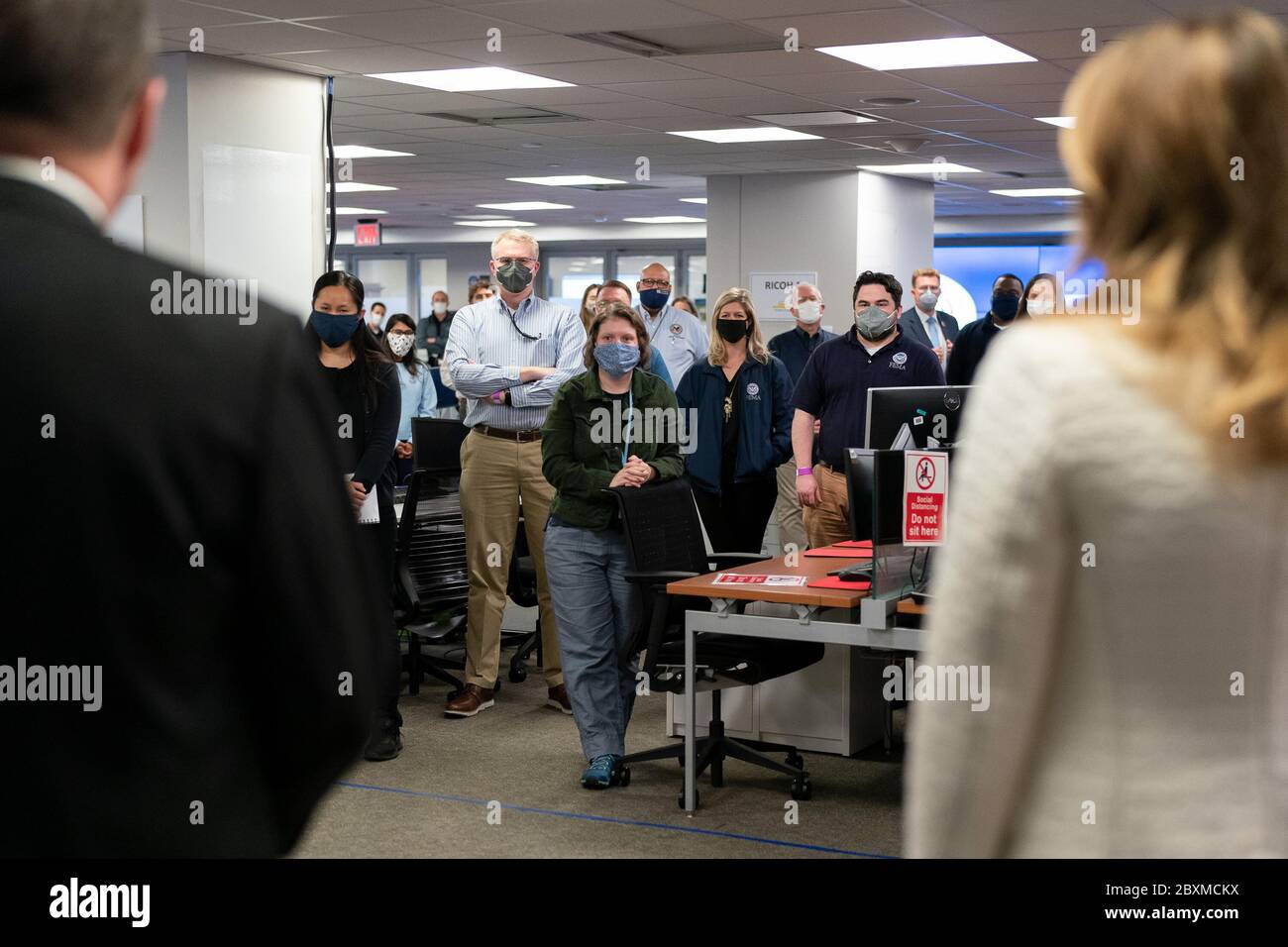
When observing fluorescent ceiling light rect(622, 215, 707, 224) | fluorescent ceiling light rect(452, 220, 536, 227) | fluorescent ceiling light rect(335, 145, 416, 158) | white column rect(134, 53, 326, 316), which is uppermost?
fluorescent ceiling light rect(452, 220, 536, 227)

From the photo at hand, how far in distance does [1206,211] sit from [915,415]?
416cm

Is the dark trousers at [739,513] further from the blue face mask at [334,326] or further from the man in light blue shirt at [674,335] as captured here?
the man in light blue shirt at [674,335]

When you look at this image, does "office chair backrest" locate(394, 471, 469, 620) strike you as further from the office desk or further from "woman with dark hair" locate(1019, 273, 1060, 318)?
"woman with dark hair" locate(1019, 273, 1060, 318)

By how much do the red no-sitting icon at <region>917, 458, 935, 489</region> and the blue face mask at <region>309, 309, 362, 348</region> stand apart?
83.2 inches

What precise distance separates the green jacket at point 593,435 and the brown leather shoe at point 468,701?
130 centimetres

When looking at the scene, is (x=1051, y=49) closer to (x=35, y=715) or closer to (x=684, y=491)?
(x=684, y=491)

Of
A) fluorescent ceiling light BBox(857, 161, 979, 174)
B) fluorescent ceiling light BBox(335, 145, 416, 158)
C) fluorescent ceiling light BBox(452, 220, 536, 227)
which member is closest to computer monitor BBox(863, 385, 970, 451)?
fluorescent ceiling light BBox(335, 145, 416, 158)

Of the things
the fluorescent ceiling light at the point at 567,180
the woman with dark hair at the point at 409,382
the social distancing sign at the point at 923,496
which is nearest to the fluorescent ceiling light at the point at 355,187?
the fluorescent ceiling light at the point at 567,180

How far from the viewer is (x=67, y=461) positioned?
0.89 m

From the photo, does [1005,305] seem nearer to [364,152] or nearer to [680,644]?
[680,644]

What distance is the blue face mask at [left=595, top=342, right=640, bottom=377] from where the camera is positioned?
493 cm

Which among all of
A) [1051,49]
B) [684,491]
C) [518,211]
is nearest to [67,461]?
[684,491]

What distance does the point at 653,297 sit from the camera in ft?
27.2

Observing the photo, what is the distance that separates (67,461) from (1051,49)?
7.03 m
